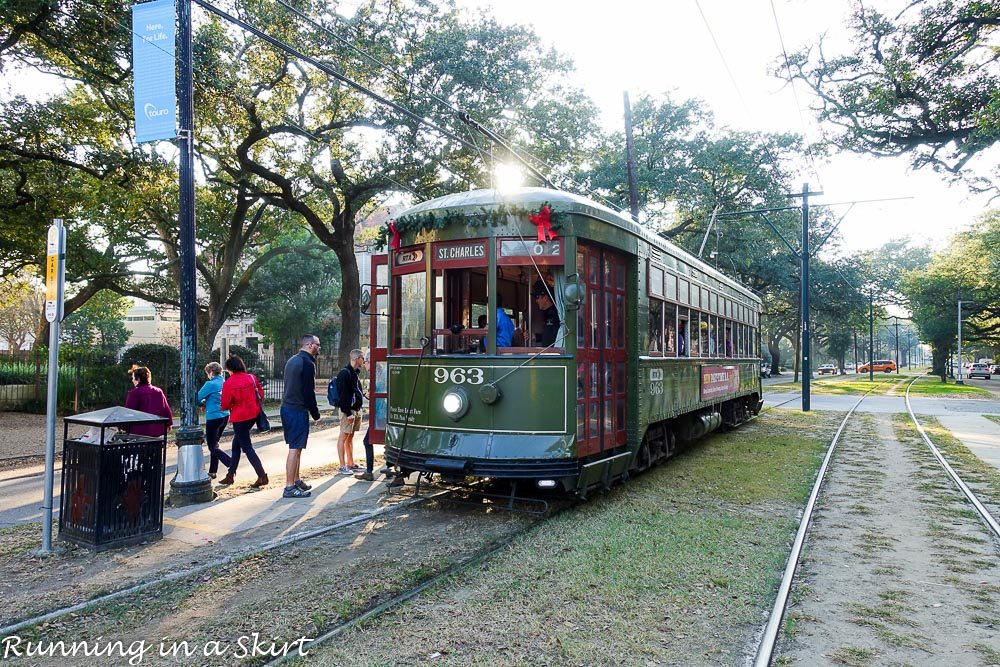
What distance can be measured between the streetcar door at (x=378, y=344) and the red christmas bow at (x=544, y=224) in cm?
207

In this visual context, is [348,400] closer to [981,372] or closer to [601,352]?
[601,352]

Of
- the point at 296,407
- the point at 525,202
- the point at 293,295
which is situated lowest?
the point at 296,407

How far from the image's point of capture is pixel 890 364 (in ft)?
253

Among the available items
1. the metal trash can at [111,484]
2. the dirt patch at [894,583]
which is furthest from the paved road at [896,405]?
the metal trash can at [111,484]

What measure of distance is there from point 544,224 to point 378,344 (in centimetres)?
295

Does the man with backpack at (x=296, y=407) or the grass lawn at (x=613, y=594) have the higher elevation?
the man with backpack at (x=296, y=407)

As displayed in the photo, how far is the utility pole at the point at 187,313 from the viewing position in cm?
748

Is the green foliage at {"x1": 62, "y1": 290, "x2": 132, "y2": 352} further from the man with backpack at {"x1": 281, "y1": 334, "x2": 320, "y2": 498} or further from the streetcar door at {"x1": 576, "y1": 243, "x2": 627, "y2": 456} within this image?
the streetcar door at {"x1": 576, "y1": 243, "x2": 627, "y2": 456}

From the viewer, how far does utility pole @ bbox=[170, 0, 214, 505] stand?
294 inches

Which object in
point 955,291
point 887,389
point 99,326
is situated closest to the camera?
point 887,389

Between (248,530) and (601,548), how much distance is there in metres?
3.31

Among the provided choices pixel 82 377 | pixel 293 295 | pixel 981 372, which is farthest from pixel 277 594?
pixel 981 372

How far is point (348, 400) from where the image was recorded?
9.02 m

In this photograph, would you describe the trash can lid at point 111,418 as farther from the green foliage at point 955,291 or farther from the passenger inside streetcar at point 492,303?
the green foliage at point 955,291
